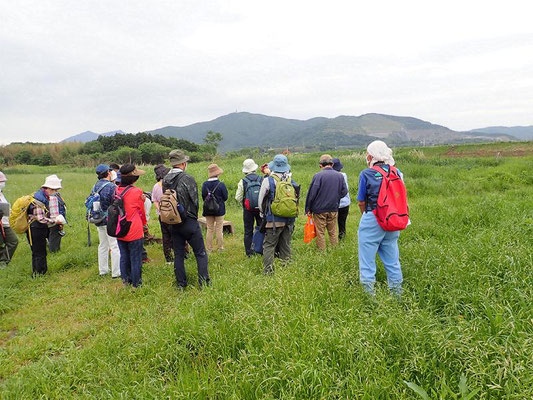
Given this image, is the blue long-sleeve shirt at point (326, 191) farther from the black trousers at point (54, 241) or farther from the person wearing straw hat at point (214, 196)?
the black trousers at point (54, 241)

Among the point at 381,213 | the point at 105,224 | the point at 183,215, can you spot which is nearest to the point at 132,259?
the point at 105,224

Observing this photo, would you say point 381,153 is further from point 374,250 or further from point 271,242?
point 271,242

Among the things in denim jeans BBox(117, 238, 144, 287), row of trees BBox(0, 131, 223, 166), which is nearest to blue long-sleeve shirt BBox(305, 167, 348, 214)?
denim jeans BBox(117, 238, 144, 287)

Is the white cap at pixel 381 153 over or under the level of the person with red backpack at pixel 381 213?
over

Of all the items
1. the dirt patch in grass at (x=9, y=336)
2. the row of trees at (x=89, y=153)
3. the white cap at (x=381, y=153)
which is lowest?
the dirt patch in grass at (x=9, y=336)

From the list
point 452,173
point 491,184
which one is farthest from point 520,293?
point 452,173

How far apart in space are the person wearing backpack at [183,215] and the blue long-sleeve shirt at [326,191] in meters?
2.22

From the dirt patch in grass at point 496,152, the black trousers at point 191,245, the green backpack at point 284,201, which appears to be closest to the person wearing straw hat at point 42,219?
the black trousers at point 191,245

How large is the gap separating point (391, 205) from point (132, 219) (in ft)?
12.7

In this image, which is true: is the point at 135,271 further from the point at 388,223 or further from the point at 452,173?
the point at 452,173

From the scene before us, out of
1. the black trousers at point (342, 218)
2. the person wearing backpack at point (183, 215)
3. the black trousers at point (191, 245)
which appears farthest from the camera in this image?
the black trousers at point (342, 218)

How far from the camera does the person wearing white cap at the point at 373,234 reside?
361cm

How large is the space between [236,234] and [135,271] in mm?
3515

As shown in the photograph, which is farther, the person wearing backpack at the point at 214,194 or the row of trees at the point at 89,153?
the row of trees at the point at 89,153
